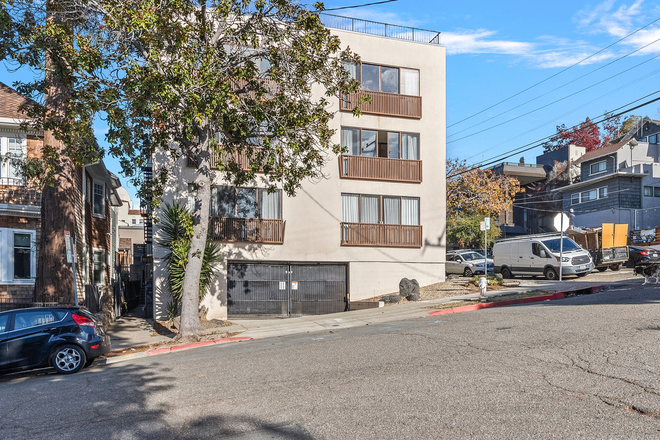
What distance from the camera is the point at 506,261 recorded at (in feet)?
89.5

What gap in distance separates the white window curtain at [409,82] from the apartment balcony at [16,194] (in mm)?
15324

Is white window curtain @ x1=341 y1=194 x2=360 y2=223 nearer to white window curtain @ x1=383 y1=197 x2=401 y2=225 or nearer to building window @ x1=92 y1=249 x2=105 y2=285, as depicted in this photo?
white window curtain @ x1=383 y1=197 x2=401 y2=225

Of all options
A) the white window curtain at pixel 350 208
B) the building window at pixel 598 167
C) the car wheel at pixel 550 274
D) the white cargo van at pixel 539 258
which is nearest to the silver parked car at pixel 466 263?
the white cargo van at pixel 539 258

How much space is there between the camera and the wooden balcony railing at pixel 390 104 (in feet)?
78.7

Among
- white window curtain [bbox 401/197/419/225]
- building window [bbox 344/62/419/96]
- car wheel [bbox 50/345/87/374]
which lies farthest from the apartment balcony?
white window curtain [bbox 401/197/419/225]

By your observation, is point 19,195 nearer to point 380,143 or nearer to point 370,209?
point 370,209

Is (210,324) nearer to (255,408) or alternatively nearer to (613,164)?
(255,408)

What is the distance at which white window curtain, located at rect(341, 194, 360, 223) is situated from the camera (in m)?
23.7

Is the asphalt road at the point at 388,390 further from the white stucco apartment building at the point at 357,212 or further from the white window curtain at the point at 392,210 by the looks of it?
the white window curtain at the point at 392,210

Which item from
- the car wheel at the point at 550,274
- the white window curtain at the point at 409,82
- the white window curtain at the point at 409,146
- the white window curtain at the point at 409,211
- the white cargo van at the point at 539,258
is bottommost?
the car wheel at the point at 550,274

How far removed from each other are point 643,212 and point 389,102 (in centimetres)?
2548

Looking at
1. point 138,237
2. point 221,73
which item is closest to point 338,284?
point 221,73

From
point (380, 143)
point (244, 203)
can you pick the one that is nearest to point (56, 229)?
point (244, 203)

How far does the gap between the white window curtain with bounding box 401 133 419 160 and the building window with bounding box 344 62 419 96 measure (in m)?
1.94
